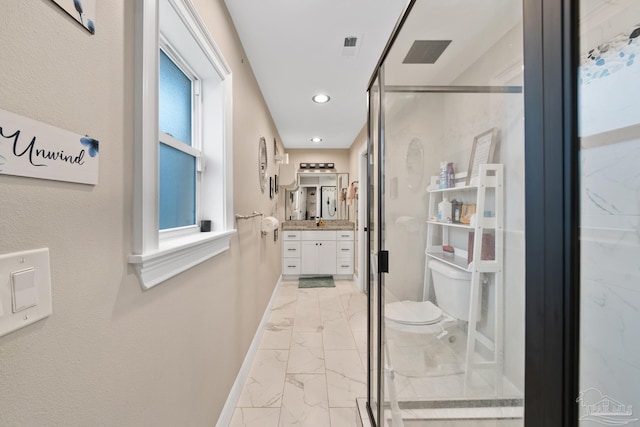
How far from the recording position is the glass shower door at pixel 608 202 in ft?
1.37

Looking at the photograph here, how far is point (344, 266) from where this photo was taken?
4.60m

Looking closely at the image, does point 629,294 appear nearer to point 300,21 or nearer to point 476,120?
point 476,120

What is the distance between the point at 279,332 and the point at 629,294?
2.54 metres

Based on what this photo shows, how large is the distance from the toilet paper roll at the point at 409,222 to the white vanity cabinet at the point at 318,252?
3029 millimetres

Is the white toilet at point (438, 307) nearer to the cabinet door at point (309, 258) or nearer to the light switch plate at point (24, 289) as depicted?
the light switch plate at point (24, 289)

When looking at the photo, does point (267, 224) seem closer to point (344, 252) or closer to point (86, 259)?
point (86, 259)

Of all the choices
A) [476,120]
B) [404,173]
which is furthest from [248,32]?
[476,120]

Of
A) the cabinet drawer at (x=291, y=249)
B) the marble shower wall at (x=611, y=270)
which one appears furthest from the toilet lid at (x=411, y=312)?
the cabinet drawer at (x=291, y=249)

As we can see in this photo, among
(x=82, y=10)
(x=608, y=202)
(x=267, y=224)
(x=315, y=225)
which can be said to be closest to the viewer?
(x=608, y=202)

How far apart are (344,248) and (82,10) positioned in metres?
4.29

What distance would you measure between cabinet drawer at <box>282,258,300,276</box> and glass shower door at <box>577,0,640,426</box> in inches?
166

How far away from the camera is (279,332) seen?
261 centimetres

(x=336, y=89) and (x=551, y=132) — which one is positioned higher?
(x=336, y=89)

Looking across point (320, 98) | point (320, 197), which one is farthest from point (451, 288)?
point (320, 197)
